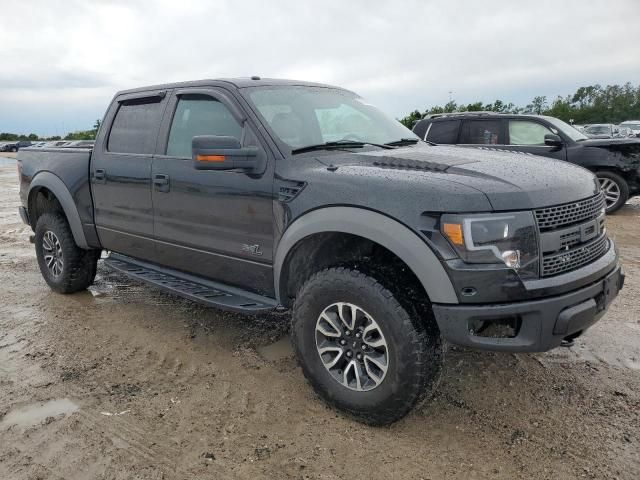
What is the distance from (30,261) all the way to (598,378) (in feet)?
21.0

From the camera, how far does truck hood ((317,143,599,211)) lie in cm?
248

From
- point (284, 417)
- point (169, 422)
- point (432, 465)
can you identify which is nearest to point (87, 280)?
point (169, 422)

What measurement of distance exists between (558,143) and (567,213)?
7.00 meters

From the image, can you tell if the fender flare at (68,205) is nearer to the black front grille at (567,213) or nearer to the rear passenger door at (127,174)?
the rear passenger door at (127,174)

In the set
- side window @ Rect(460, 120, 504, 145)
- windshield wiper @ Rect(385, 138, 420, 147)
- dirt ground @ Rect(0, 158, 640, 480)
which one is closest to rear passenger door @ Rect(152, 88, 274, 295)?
dirt ground @ Rect(0, 158, 640, 480)

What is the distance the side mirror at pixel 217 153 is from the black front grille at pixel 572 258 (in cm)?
176

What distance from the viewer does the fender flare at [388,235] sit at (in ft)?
8.05

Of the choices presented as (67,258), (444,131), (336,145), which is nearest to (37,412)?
(67,258)

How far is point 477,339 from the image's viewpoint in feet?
8.07

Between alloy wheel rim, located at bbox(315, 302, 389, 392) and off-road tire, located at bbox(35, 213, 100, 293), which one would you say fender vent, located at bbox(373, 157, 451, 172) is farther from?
off-road tire, located at bbox(35, 213, 100, 293)

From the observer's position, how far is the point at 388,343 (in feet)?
8.56

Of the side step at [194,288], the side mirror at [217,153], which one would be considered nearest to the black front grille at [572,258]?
the side step at [194,288]

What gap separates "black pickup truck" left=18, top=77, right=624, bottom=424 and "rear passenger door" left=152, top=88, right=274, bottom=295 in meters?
0.01

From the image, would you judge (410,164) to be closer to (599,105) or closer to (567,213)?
(567,213)
